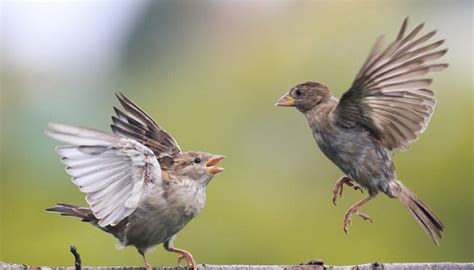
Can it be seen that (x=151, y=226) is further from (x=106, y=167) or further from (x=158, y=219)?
(x=106, y=167)

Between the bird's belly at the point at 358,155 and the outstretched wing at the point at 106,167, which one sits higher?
the outstretched wing at the point at 106,167

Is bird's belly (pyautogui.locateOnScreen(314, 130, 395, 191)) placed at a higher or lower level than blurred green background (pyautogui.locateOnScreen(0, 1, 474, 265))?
higher

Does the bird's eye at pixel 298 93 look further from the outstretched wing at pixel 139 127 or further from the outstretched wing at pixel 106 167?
the outstretched wing at pixel 106 167

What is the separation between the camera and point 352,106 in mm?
7375

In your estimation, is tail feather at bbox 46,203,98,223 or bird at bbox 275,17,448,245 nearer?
bird at bbox 275,17,448,245

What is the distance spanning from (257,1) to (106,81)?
6.65 meters

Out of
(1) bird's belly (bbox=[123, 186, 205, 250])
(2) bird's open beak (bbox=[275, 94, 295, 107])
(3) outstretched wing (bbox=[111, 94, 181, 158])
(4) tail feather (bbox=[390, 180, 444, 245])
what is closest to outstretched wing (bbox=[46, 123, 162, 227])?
(1) bird's belly (bbox=[123, 186, 205, 250])

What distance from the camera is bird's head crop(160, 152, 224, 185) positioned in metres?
7.46

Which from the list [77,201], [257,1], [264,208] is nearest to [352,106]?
[264,208]

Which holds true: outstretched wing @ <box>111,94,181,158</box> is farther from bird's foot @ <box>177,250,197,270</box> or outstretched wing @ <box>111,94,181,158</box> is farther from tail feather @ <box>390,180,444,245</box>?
tail feather @ <box>390,180,444,245</box>

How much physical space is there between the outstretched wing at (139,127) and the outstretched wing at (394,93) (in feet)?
3.73

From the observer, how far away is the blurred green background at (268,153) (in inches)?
446

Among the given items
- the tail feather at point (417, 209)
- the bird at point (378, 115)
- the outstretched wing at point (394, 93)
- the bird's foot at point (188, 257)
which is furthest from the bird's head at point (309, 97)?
the bird's foot at point (188, 257)

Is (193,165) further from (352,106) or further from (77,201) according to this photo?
(77,201)
